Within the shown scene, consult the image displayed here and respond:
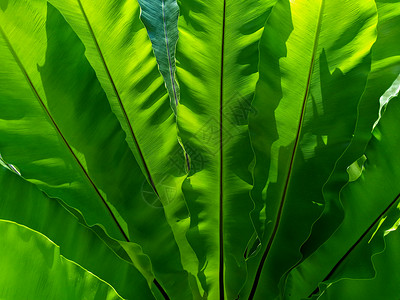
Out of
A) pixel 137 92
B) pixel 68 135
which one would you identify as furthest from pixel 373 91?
pixel 68 135

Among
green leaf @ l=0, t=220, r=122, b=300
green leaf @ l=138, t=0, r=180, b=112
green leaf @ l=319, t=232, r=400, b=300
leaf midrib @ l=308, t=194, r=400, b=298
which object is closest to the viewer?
green leaf @ l=0, t=220, r=122, b=300

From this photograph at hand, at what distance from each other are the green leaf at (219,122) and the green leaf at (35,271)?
0.29 metres

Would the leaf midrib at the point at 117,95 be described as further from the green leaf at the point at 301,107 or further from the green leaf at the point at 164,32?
the green leaf at the point at 164,32

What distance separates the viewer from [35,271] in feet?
1.48

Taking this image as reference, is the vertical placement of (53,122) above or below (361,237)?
above

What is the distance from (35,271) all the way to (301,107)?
43cm

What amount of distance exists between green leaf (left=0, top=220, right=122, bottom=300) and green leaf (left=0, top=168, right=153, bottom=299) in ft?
0.63

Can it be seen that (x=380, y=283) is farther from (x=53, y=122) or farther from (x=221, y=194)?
(x=53, y=122)

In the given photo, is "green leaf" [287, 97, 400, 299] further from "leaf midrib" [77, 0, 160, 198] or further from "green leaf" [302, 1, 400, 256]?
"leaf midrib" [77, 0, 160, 198]

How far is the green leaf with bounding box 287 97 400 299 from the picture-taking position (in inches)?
26.6

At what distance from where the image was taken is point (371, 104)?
2.51 feet

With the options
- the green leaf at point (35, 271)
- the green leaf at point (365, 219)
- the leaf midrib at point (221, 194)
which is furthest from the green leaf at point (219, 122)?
the green leaf at point (35, 271)

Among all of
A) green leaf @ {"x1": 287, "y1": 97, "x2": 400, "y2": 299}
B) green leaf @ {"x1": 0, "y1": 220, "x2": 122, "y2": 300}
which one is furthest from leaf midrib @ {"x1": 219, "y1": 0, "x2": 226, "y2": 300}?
green leaf @ {"x1": 0, "y1": 220, "x2": 122, "y2": 300}

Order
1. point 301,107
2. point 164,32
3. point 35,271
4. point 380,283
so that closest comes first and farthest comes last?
1. point 35,271
2. point 380,283
3. point 301,107
4. point 164,32
